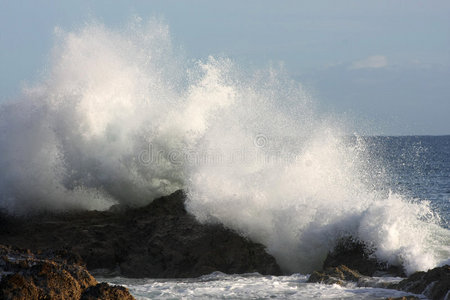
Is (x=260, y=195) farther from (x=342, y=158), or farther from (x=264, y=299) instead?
(x=264, y=299)

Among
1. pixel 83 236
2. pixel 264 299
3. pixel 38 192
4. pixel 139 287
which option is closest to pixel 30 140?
pixel 38 192

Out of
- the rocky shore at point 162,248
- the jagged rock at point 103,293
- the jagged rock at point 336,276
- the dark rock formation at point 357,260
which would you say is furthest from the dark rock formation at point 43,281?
the dark rock formation at point 357,260

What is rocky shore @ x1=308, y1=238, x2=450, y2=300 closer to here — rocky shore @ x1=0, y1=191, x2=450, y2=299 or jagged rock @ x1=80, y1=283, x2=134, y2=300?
rocky shore @ x1=0, y1=191, x2=450, y2=299

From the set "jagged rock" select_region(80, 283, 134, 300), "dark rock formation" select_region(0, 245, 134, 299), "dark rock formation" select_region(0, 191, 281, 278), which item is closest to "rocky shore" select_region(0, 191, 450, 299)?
"dark rock formation" select_region(0, 191, 281, 278)

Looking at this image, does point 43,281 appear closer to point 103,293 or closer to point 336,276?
point 103,293

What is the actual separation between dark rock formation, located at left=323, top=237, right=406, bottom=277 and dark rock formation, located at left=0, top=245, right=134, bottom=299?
13.7 ft

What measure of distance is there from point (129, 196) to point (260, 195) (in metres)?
2.79

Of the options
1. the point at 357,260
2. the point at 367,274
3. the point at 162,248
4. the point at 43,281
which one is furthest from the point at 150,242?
the point at 43,281

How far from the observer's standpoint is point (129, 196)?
12.6 metres

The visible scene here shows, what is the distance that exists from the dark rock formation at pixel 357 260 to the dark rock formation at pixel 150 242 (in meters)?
0.86

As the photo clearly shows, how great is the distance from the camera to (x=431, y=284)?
23.0ft

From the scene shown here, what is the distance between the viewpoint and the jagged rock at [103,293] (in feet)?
18.5

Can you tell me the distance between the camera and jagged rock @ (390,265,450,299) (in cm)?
680

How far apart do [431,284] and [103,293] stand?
3492 mm
